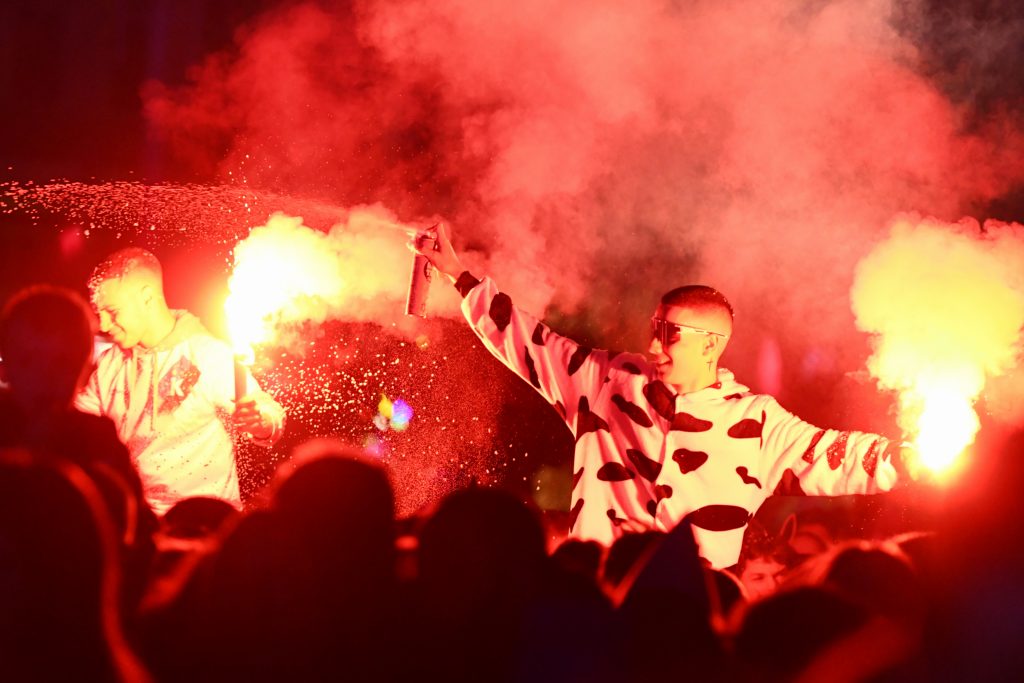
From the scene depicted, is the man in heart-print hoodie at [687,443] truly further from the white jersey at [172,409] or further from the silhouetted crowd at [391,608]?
the silhouetted crowd at [391,608]

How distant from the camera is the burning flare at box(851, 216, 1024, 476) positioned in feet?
13.8

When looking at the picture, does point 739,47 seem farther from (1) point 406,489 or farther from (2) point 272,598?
(2) point 272,598

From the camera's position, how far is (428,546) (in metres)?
1.46

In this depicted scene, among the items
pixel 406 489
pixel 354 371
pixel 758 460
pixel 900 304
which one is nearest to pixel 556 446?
pixel 406 489

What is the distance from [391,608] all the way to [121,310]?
3361 mm

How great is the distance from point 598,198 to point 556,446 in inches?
74.6

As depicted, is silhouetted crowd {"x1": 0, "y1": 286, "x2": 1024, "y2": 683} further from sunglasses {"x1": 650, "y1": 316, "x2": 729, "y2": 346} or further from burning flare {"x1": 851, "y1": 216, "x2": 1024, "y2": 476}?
burning flare {"x1": 851, "y1": 216, "x2": 1024, "y2": 476}

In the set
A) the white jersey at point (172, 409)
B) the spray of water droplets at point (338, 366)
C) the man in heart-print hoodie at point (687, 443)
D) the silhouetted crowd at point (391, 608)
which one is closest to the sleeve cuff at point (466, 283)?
the man in heart-print hoodie at point (687, 443)

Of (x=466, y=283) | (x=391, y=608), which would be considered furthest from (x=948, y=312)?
(x=391, y=608)

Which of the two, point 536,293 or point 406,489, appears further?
point 406,489

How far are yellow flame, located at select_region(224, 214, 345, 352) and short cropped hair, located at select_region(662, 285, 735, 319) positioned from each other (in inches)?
91.9

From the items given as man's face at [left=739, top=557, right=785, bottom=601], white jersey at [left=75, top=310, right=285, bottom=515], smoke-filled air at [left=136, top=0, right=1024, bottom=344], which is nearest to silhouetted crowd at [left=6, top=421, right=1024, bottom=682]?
man's face at [left=739, top=557, right=785, bottom=601]

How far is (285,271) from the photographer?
5555 millimetres

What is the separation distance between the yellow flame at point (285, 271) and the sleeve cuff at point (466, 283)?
149cm
